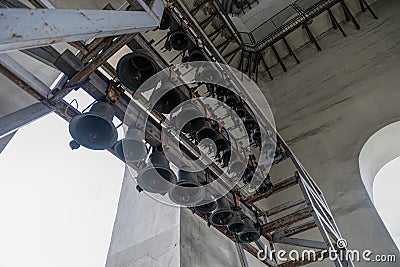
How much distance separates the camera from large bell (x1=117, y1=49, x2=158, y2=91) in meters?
1.65

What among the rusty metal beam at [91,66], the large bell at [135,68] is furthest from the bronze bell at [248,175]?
the rusty metal beam at [91,66]

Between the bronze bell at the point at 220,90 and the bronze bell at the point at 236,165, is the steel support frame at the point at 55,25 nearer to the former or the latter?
the bronze bell at the point at 236,165

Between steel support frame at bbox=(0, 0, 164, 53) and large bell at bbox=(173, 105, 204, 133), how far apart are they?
0.81 meters

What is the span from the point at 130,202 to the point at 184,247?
100 cm

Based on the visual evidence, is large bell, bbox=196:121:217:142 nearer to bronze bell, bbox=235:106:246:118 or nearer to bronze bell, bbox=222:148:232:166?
bronze bell, bbox=222:148:232:166

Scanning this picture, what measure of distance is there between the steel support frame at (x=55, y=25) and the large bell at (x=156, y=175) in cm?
78

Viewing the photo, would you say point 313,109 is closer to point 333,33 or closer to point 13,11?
point 333,33

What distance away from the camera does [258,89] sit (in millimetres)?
5375

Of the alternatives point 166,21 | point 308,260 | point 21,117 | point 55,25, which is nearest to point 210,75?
point 166,21

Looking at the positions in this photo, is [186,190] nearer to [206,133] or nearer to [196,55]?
[206,133]

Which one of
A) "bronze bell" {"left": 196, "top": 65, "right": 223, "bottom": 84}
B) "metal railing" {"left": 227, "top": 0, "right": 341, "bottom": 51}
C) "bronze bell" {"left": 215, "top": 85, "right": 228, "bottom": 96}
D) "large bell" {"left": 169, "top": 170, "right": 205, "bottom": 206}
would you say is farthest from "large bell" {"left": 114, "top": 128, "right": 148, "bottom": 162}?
"metal railing" {"left": 227, "top": 0, "right": 341, "bottom": 51}

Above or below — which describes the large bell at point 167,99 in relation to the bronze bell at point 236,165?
above

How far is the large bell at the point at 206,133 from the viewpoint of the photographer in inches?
88.2

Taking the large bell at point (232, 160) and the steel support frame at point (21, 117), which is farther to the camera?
the large bell at point (232, 160)
